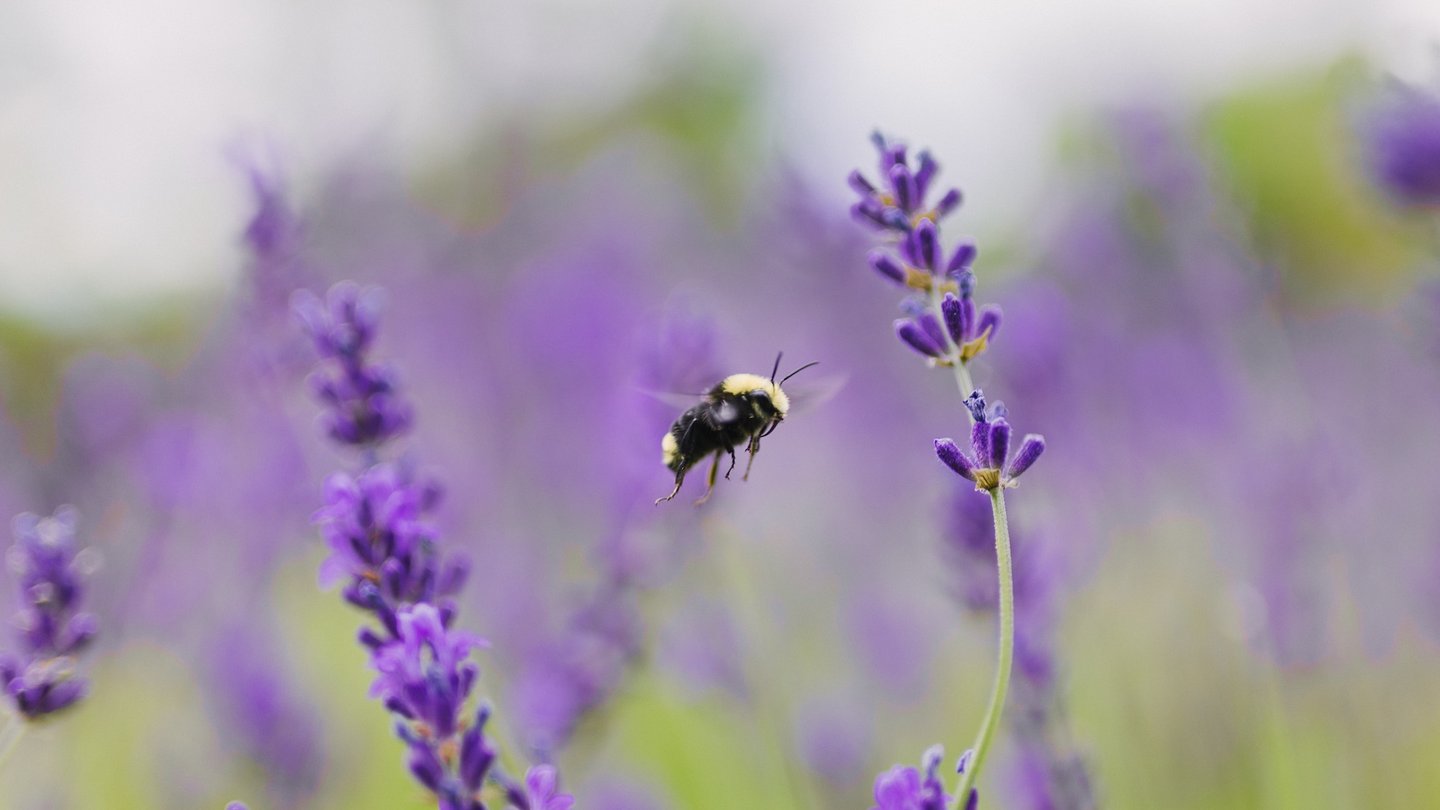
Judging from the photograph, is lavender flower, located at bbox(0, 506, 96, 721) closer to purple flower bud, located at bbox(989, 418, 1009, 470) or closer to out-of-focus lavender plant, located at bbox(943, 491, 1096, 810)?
purple flower bud, located at bbox(989, 418, 1009, 470)

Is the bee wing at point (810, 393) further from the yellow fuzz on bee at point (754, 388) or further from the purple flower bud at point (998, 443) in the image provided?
the purple flower bud at point (998, 443)

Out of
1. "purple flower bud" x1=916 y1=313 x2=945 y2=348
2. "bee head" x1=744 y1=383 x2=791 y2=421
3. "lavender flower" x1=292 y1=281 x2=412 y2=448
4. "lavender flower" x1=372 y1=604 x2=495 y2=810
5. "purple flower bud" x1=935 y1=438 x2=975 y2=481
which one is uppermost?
"bee head" x1=744 y1=383 x2=791 y2=421

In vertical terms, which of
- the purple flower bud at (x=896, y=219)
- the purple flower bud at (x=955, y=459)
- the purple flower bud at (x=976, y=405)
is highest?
the purple flower bud at (x=896, y=219)

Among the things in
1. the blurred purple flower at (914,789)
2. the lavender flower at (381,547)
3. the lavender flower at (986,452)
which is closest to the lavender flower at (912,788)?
the blurred purple flower at (914,789)

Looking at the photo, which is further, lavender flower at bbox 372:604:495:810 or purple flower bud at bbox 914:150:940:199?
purple flower bud at bbox 914:150:940:199

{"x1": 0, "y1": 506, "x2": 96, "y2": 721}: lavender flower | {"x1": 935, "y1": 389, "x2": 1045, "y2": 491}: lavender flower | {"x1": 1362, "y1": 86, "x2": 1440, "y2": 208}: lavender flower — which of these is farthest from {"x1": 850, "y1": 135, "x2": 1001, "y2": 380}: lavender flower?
{"x1": 1362, "y1": 86, "x2": 1440, "y2": 208}: lavender flower

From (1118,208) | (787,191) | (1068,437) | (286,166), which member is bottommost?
(286,166)

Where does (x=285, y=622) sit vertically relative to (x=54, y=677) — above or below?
above

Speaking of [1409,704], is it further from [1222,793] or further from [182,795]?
[182,795]

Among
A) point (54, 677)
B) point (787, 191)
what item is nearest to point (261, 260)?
point (54, 677)
